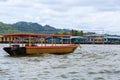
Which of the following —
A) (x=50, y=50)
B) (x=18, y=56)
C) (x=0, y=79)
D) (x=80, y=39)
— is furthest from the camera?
(x=80, y=39)

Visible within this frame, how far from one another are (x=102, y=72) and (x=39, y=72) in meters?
4.96

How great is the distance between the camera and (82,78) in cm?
2748

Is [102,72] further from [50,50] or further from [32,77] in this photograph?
[50,50]

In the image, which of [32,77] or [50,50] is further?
[50,50]

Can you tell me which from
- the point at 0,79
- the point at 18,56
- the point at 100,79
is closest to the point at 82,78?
the point at 100,79

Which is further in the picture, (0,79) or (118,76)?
(118,76)

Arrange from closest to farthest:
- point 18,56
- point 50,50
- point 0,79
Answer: point 0,79, point 18,56, point 50,50

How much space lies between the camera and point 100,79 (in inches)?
1072

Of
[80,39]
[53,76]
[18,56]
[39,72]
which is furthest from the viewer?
[80,39]

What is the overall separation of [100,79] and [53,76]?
11.5ft

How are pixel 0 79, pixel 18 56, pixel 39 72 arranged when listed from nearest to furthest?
pixel 0 79 → pixel 39 72 → pixel 18 56

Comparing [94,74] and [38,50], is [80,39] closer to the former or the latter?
[38,50]

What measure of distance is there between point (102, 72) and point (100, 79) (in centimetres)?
401

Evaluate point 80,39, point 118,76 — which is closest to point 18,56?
point 118,76
